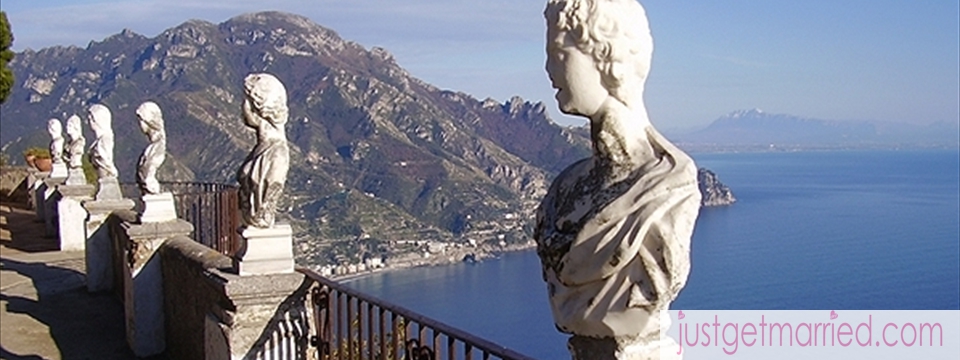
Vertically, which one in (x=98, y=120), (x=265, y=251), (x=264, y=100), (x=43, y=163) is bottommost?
(x=265, y=251)

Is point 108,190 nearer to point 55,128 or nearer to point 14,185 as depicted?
point 55,128

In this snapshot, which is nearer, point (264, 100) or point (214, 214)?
point (264, 100)

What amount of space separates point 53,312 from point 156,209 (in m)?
2.47

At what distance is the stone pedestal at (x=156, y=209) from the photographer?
7977 mm

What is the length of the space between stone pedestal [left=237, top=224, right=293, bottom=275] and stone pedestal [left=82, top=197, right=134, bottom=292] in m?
5.46

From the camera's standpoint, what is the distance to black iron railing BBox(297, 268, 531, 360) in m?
3.50

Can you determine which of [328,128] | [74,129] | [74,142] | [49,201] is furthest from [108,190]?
[328,128]

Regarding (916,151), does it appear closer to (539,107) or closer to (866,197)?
(866,197)

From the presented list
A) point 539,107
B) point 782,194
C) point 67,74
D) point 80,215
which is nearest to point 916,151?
point 782,194

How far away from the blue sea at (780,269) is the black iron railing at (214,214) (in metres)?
2.05

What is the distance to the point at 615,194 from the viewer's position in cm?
218

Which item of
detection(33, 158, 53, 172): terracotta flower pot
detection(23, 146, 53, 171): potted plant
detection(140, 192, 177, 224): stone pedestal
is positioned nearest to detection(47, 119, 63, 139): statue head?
detection(23, 146, 53, 171): potted plant

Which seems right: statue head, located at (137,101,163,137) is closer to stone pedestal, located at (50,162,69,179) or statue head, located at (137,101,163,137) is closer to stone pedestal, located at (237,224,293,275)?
stone pedestal, located at (237,224,293,275)

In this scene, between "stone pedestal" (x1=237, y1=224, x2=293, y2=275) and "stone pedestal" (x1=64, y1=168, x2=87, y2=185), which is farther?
"stone pedestal" (x1=64, y1=168, x2=87, y2=185)
